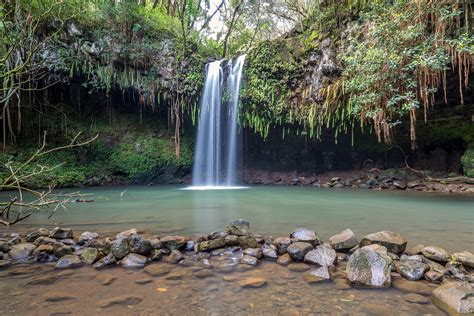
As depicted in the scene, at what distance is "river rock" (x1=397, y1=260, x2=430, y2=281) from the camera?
2.51 m

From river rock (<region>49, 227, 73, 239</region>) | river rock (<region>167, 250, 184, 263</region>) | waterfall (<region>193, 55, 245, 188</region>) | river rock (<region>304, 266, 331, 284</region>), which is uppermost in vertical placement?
waterfall (<region>193, 55, 245, 188</region>)

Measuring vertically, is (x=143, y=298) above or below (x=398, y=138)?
below

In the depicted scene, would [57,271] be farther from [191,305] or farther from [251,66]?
[251,66]

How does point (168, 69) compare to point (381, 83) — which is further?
point (168, 69)

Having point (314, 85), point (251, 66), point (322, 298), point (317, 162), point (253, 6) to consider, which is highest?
point (253, 6)

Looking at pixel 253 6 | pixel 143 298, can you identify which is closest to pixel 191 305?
pixel 143 298

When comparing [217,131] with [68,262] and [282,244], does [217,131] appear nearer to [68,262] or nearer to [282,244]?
[282,244]

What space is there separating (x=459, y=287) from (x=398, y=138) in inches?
397

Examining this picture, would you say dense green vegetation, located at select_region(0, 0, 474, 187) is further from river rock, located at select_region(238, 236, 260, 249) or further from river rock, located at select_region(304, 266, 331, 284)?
river rock, located at select_region(304, 266, 331, 284)

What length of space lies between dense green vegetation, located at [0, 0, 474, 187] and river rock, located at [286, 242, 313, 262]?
5.22 meters

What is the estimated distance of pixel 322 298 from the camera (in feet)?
7.25

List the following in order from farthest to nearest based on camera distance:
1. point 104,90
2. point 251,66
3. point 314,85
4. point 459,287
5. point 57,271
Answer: point 104,90, point 251,66, point 314,85, point 57,271, point 459,287

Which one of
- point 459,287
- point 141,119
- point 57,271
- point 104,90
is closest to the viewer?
point 459,287

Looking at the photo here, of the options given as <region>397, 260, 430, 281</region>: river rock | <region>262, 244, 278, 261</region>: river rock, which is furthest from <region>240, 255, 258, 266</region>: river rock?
<region>397, 260, 430, 281</region>: river rock
